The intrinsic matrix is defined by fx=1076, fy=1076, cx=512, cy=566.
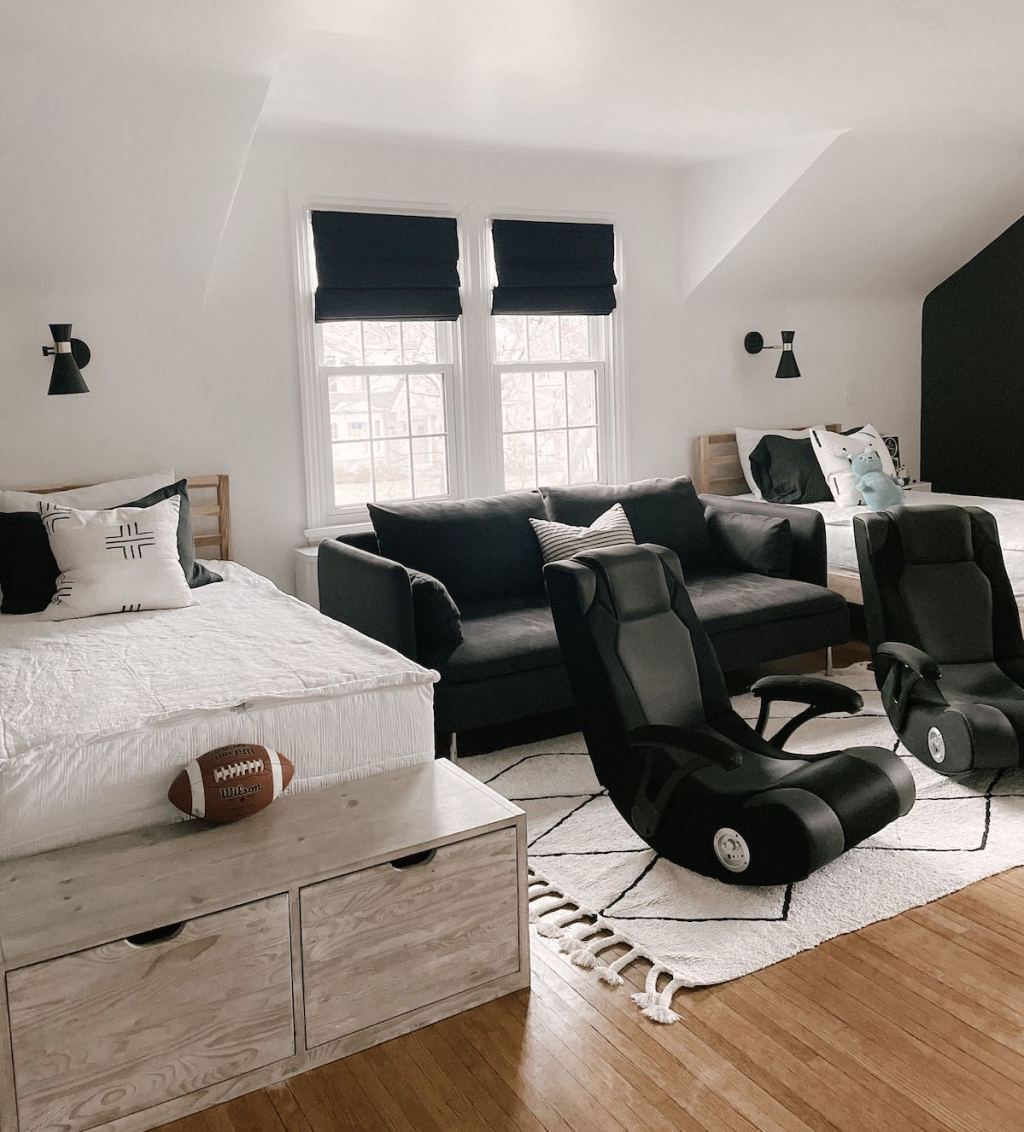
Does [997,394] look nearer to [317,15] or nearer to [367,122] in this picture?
[367,122]

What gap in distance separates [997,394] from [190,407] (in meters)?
4.84

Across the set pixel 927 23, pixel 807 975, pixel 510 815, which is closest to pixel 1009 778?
pixel 807 975

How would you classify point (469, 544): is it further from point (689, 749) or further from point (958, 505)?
point (958, 505)

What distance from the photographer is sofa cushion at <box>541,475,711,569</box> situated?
4762mm

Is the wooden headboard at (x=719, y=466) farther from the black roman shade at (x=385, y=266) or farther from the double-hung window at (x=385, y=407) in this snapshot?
the black roman shade at (x=385, y=266)

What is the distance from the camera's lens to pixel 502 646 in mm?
3787

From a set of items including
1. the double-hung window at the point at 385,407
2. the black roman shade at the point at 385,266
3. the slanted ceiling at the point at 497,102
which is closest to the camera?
the slanted ceiling at the point at 497,102

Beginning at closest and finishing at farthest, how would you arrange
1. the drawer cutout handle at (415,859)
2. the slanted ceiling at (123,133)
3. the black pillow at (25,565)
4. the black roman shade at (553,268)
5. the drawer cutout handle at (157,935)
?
the drawer cutout handle at (157,935)
the drawer cutout handle at (415,859)
the slanted ceiling at (123,133)
the black pillow at (25,565)
the black roman shade at (553,268)

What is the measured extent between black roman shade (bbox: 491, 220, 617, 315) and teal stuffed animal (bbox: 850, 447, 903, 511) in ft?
5.05

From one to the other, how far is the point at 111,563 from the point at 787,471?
366cm

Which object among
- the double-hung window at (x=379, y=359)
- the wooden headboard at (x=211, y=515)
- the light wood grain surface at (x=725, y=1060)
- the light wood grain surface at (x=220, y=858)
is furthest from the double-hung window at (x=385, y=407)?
the light wood grain surface at (x=725, y=1060)

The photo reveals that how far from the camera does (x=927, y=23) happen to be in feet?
11.9

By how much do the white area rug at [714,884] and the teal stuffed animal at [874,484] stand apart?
1.92 meters

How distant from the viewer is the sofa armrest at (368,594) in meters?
3.65
